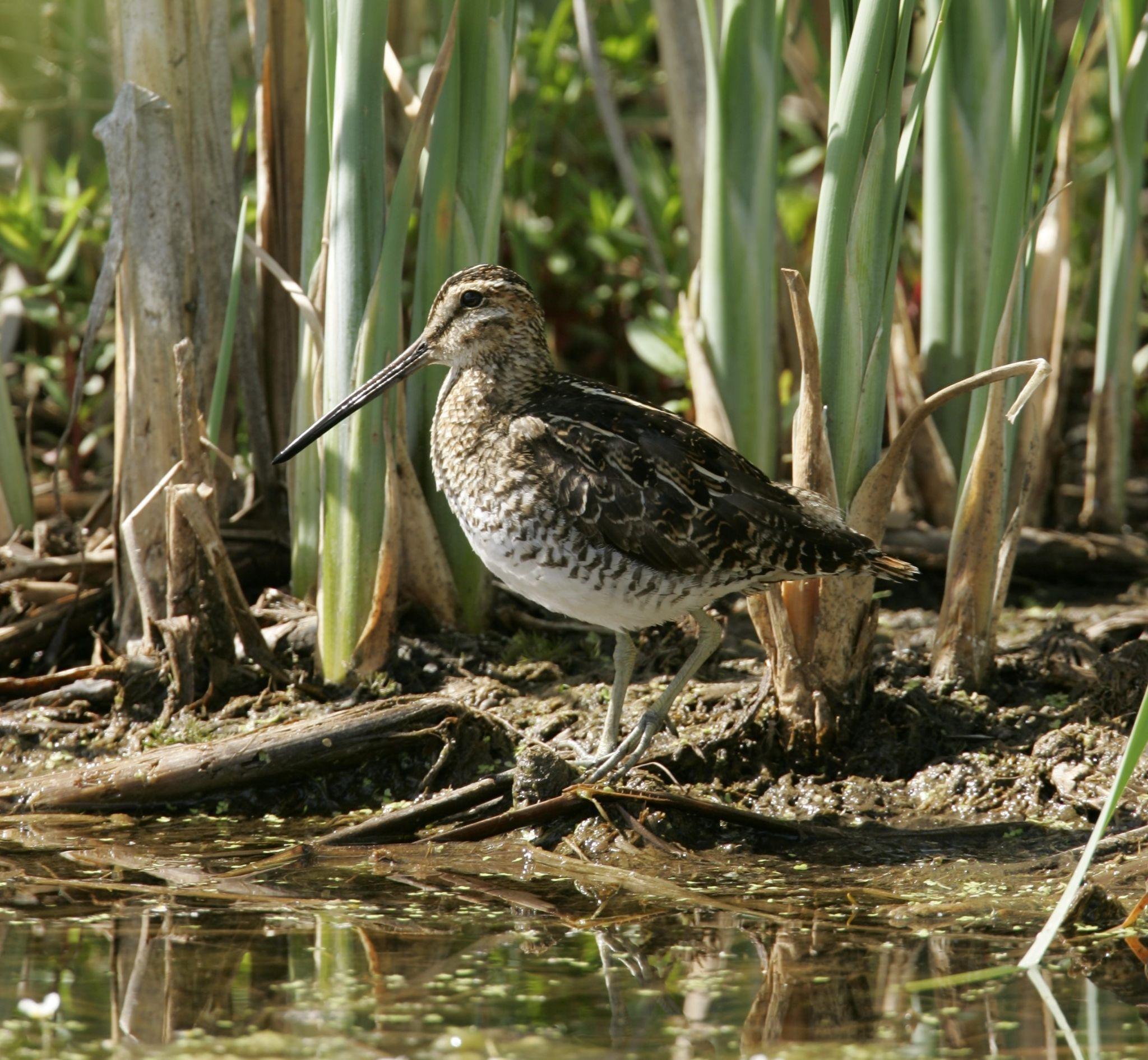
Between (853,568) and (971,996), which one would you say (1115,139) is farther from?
(971,996)

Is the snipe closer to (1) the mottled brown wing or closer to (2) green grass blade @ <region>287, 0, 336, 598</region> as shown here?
(1) the mottled brown wing

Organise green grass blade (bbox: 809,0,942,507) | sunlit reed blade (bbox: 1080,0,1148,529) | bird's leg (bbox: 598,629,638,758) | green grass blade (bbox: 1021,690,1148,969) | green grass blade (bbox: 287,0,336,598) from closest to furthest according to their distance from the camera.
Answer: green grass blade (bbox: 1021,690,1148,969)
green grass blade (bbox: 809,0,942,507)
bird's leg (bbox: 598,629,638,758)
green grass blade (bbox: 287,0,336,598)
sunlit reed blade (bbox: 1080,0,1148,529)

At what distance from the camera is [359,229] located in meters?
4.29

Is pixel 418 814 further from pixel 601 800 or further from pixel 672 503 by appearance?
pixel 672 503

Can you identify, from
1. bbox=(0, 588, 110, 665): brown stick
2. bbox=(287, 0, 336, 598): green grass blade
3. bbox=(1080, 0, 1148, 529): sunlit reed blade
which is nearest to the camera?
bbox=(287, 0, 336, 598): green grass blade

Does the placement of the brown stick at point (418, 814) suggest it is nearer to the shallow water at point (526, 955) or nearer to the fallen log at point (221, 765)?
the shallow water at point (526, 955)

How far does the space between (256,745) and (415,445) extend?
107 cm

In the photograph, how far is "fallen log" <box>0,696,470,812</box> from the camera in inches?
163

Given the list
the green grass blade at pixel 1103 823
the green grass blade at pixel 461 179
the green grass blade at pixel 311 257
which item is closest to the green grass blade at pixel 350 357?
the green grass blade at pixel 311 257

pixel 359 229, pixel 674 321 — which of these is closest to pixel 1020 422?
pixel 674 321

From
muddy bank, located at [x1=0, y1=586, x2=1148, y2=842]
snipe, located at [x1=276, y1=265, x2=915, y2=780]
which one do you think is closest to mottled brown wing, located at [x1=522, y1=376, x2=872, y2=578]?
snipe, located at [x1=276, y1=265, x2=915, y2=780]

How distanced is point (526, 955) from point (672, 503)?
128cm

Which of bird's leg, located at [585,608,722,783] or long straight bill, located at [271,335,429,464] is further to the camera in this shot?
long straight bill, located at [271,335,429,464]

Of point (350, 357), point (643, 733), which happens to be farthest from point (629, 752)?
point (350, 357)
